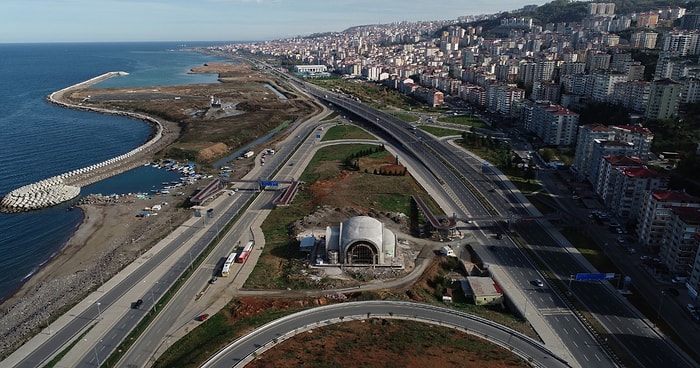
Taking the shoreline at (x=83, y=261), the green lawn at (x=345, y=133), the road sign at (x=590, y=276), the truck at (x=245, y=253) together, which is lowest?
the shoreline at (x=83, y=261)

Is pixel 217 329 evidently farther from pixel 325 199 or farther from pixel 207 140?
pixel 207 140

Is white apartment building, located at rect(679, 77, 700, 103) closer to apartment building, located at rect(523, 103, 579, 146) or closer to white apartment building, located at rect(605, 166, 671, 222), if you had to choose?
apartment building, located at rect(523, 103, 579, 146)

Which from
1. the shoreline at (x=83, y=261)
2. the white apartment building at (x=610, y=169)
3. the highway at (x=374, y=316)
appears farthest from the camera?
the white apartment building at (x=610, y=169)

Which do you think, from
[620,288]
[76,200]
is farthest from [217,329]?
[76,200]

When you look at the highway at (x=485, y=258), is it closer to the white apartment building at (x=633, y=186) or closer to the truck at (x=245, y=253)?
the truck at (x=245, y=253)

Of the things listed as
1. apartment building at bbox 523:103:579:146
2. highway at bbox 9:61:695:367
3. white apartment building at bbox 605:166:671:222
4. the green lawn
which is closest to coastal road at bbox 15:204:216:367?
highway at bbox 9:61:695:367

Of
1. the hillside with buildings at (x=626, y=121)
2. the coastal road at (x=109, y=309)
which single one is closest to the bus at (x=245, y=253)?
the coastal road at (x=109, y=309)

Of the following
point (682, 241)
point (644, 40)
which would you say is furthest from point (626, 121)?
point (644, 40)
